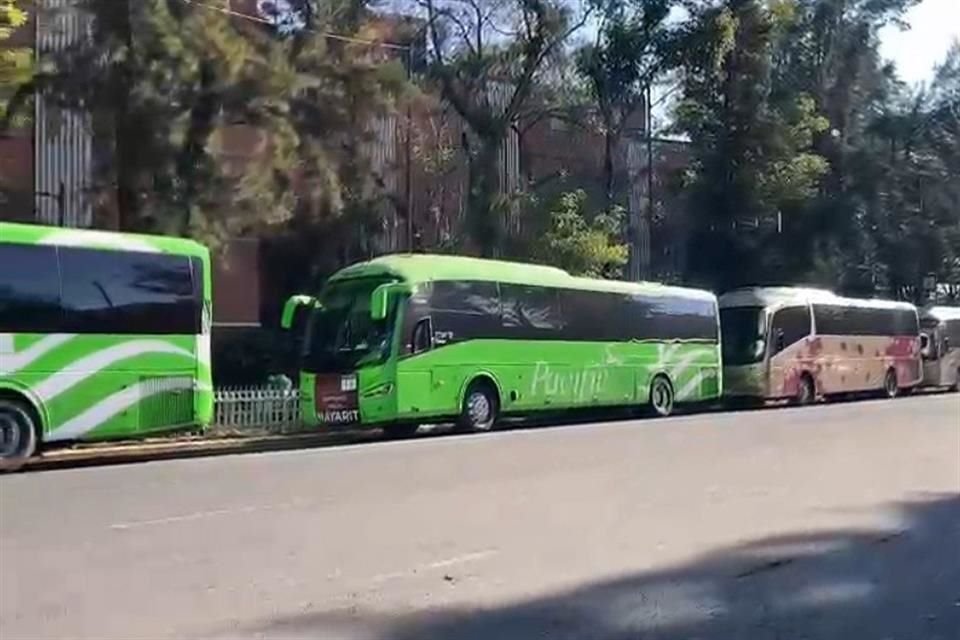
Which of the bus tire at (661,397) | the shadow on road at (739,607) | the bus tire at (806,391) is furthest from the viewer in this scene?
the bus tire at (806,391)

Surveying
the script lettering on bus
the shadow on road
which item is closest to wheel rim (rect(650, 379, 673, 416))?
the script lettering on bus

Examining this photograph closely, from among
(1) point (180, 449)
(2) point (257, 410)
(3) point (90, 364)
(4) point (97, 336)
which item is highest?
(4) point (97, 336)

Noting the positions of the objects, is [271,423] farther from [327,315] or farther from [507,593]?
[507,593]

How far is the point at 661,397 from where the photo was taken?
3228 centimetres

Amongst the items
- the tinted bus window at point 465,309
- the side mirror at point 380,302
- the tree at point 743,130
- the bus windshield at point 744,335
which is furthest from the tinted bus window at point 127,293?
the tree at point 743,130

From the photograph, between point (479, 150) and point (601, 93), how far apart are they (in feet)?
18.3

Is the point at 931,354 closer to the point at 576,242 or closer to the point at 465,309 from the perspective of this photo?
the point at 576,242

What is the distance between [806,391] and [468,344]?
47.9ft

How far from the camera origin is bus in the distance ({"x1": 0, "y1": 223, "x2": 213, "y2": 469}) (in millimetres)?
18266

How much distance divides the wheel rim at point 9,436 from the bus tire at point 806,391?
2329cm

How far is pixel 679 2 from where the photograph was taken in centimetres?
4247

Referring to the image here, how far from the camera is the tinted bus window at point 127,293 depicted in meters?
18.9

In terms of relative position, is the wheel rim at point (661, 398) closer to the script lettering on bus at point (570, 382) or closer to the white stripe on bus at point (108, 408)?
the script lettering on bus at point (570, 382)

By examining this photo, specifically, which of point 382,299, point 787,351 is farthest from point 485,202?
point 382,299
